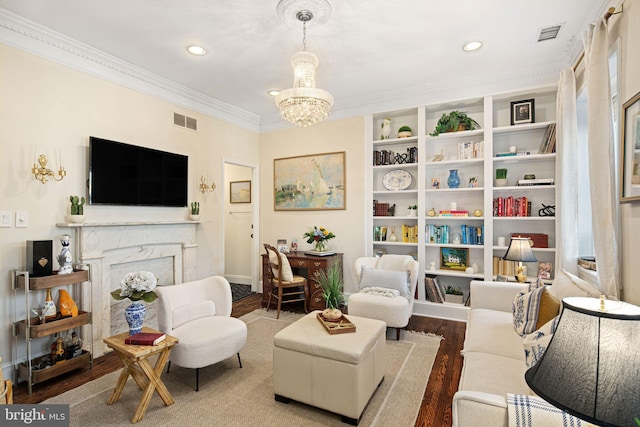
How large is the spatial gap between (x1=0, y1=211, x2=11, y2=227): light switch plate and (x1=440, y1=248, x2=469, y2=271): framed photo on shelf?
449 cm

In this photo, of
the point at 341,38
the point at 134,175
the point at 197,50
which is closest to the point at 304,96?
the point at 341,38

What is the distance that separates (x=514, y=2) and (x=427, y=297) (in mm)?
3248

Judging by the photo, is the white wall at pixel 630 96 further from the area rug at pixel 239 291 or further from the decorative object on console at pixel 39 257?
the area rug at pixel 239 291

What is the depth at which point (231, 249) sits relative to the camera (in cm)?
639

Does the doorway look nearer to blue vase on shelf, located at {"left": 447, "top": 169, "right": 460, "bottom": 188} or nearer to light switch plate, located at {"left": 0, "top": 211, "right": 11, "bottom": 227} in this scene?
blue vase on shelf, located at {"left": 447, "top": 169, "right": 460, "bottom": 188}

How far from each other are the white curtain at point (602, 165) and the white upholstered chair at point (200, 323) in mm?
2618

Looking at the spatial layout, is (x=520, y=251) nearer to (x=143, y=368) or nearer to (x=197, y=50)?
(x=143, y=368)

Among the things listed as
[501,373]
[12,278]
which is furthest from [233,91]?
[501,373]

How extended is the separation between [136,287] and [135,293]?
70mm

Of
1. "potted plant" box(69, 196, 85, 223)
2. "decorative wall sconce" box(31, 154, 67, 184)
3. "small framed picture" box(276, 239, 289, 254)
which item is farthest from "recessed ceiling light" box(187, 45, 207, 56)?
"small framed picture" box(276, 239, 289, 254)

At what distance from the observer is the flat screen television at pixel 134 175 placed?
10.3ft

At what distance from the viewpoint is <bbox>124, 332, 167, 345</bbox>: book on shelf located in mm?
2213

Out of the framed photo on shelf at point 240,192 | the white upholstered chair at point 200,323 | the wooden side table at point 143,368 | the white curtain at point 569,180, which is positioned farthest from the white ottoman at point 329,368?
the framed photo on shelf at point 240,192

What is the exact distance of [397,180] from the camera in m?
4.53
